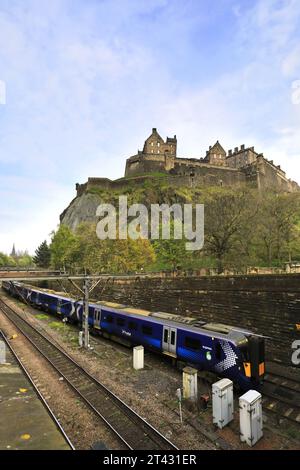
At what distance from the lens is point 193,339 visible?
13.9 m

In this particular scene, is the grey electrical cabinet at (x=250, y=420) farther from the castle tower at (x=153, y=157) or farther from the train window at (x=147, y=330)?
the castle tower at (x=153, y=157)

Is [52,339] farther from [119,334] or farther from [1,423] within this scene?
[1,423]

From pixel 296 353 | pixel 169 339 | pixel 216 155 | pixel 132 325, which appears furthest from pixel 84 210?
pixel 296 353

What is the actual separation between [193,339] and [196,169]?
258ft

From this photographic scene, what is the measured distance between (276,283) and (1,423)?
1346cm

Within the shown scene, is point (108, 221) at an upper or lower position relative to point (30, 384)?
upper

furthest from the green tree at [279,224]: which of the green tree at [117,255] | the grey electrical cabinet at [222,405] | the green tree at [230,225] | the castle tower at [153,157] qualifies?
the castle tower at [153,157]

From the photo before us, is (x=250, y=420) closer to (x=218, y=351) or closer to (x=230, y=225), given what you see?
(x=218, y=351)

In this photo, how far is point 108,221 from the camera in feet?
188

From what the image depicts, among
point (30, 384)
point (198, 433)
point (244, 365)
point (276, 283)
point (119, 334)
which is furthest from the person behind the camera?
point (119, 334)

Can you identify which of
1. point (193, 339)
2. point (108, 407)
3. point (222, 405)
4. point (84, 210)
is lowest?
point (108, 407)

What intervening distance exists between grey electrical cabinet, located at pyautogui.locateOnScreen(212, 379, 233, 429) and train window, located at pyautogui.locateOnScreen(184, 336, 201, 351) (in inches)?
134
